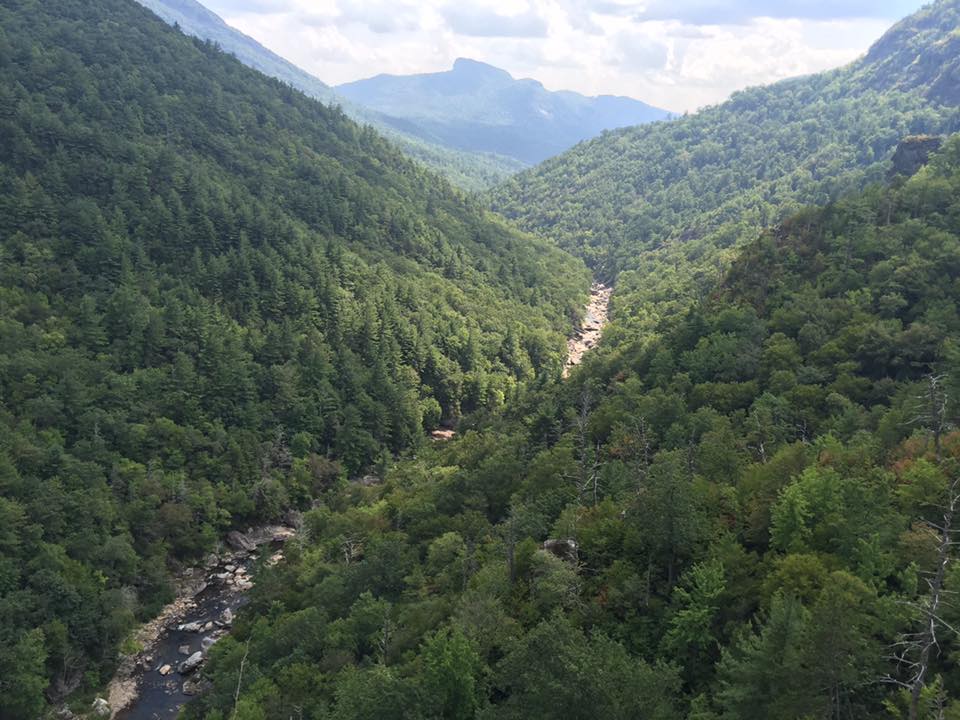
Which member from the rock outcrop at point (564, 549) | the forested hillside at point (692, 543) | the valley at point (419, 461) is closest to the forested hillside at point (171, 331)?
the valley at point (419, 461)

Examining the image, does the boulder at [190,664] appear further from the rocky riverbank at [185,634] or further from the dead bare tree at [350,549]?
the dead bare tree at [350,549]

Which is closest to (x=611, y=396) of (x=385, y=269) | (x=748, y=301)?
A: (x=748, y=301)

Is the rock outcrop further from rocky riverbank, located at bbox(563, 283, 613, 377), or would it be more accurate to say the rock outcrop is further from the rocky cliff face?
the rocky cliff face

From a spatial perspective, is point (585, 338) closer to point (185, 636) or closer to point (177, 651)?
point (185, 636)

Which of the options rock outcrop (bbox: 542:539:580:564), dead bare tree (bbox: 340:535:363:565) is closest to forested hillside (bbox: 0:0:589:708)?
dead bare tree (bbox: 340:535:363:565)

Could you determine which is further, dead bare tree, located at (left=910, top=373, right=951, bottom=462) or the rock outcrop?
the rock outcrop
